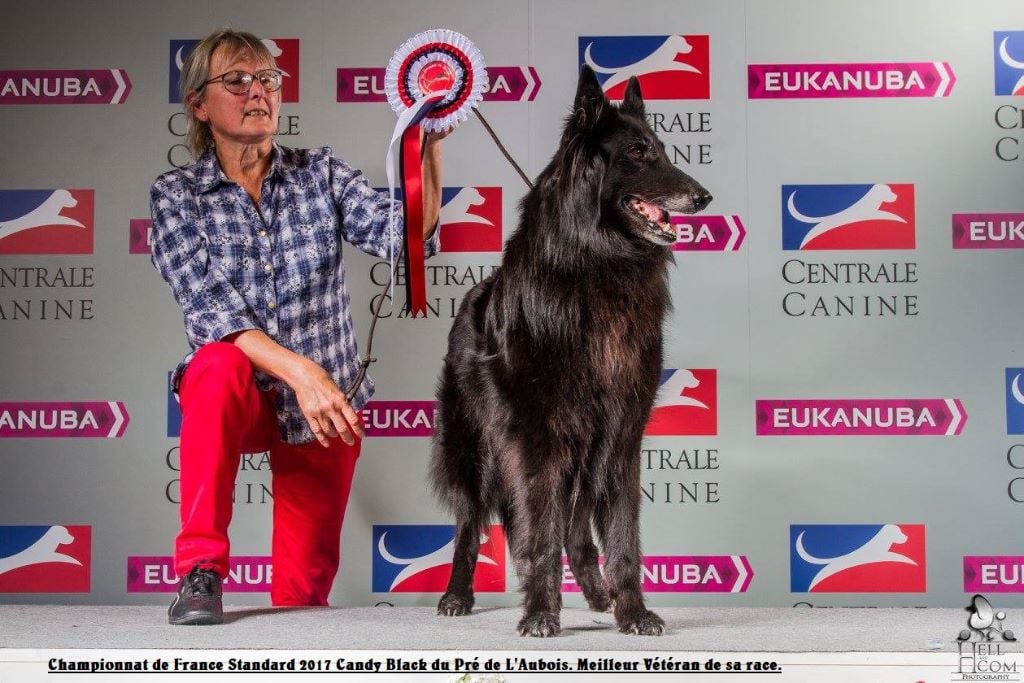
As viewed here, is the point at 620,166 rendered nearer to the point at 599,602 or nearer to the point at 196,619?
the point at 599,602

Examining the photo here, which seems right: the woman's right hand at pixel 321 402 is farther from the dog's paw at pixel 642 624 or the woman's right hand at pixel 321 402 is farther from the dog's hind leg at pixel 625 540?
the dog's paw at pixel 642 624

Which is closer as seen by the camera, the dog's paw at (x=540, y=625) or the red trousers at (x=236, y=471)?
the dog's paw at (x=540, y=625)

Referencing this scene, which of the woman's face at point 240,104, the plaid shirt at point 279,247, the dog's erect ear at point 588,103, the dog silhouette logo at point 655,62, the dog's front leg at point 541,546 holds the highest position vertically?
the dog silhouette logo at point 655,62

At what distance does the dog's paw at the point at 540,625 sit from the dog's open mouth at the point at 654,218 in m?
0.88

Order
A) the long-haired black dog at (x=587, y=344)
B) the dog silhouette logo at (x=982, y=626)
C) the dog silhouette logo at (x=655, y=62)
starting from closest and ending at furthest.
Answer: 1. the dog silhouette logo at (x=982, y=626)
2. the long-haired black dog at (x=587, y=344)
3. the dog silhouette logo at (x=655, y=62)

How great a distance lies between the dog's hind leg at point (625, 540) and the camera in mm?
2166

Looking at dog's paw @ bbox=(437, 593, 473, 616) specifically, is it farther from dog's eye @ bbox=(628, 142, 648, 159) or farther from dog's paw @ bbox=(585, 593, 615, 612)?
dog's eye @ bbox=(628, 142, 648, 159)

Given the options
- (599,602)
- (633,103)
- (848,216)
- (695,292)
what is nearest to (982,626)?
(599,602)

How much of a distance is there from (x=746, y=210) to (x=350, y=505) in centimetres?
184

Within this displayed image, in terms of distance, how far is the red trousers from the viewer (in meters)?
2.28

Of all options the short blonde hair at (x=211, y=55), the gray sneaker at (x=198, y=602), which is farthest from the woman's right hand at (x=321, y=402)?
the short blonde hair at (x=211, y=55)

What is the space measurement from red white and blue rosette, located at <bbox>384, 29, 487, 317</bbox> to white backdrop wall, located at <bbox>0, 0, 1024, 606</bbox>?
111cm

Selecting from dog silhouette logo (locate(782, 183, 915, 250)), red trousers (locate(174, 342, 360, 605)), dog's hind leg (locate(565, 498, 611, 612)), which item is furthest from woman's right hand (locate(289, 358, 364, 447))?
dog silhouette logo (locate(782, 183, 915, 250))

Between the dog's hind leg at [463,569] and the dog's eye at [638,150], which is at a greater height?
the dog's eye at [638,150]
